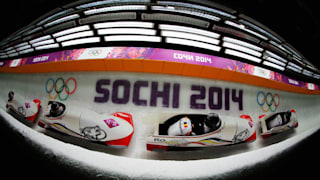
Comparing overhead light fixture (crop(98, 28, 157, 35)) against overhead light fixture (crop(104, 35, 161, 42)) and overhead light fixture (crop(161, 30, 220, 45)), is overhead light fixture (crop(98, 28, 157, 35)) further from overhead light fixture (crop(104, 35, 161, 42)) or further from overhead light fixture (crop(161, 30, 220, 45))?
overhead light fixture (crop(161, 30, 220, 45))

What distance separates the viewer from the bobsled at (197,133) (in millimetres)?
2693

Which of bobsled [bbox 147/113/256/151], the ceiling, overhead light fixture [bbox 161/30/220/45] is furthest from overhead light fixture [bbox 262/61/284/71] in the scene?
bobsled [bbox 147/113/256/151]

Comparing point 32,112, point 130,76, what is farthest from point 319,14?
point 32,112

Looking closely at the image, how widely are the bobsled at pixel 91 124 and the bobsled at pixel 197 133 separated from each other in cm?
65

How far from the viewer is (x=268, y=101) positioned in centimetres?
460

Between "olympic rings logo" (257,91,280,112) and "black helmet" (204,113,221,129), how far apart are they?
2621 millimetres

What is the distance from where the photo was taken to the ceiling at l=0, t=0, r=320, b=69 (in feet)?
5.62

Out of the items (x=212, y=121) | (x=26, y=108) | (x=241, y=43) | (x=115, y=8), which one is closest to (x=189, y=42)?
(x=241, y=43)

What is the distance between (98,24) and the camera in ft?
10.4

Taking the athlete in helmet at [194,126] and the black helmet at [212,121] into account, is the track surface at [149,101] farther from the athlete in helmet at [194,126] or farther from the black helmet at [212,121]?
the black helmet at [212,121]

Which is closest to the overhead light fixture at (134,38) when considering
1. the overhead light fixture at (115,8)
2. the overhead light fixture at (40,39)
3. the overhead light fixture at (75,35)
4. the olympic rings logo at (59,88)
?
the overhead light fixture at (75,35)

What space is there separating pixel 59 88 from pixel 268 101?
7.42 m

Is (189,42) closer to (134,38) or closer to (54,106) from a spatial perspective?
(134,38)

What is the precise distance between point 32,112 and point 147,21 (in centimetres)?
444
